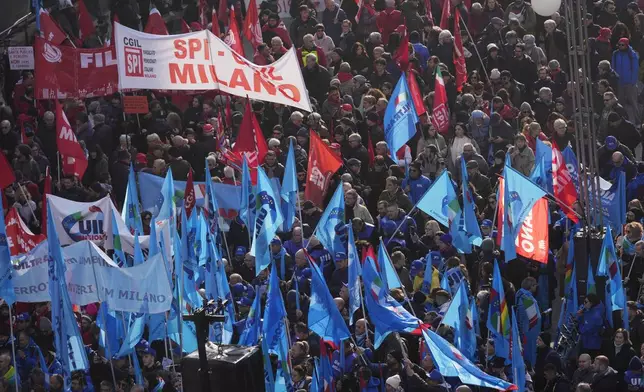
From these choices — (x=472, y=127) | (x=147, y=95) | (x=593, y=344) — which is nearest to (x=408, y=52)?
(x=472, y=127)

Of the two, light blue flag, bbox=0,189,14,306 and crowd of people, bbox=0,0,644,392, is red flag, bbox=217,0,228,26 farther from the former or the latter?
light blue flag, bbox=0,189,14,306

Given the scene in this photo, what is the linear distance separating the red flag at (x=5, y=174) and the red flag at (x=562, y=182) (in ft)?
22.9

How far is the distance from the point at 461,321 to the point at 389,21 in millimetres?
9856

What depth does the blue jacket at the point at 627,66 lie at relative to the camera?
2605 cm

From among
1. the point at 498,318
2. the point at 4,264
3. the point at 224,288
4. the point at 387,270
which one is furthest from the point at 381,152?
the point at 4,264

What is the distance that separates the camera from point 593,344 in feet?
63.8

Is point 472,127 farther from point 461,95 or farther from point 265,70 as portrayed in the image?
point 265,70

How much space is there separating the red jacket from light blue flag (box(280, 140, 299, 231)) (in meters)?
6.33

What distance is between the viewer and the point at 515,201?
797 inches

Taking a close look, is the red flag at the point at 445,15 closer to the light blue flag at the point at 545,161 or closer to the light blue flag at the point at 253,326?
the light blue flag at the point at 545,161

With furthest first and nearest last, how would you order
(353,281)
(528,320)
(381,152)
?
(381,152) → (528,320) → (353,281)

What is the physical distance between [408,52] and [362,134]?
2.28 metres

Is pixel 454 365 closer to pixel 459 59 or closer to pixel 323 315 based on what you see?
pixel 323 315

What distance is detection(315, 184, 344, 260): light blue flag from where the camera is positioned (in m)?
21.1
